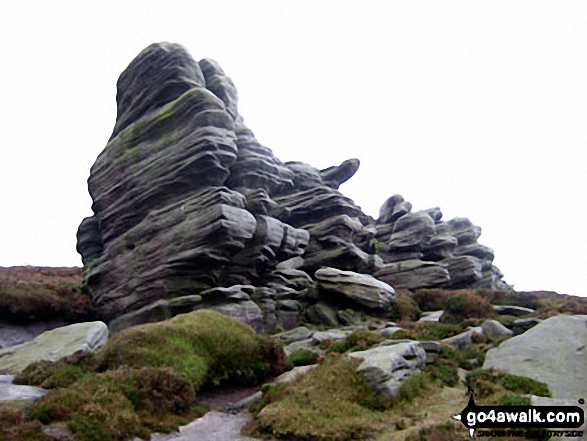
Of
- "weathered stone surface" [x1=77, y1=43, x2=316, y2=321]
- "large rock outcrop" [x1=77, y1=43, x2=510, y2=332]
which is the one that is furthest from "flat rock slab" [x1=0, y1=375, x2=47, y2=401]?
"weathered stone surface" [x1=77, y1=43, x2=316, y2=321]

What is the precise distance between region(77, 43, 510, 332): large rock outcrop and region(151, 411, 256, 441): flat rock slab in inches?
710

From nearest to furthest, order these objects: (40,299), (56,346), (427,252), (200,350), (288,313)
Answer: (200,350) → (56,346) → (40,299) → (288,313) → (427,252)

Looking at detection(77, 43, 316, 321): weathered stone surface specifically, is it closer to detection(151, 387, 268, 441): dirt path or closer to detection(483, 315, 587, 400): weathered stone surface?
detection(151, 387, 268, 441): dirt path

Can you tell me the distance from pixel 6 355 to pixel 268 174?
30555 mm

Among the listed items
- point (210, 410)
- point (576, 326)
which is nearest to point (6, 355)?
point (210, 410)

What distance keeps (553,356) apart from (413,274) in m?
39.9

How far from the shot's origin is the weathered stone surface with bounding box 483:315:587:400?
17.0 m

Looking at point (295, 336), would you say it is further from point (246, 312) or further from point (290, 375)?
point (290, 375)

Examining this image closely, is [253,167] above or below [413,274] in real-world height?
above

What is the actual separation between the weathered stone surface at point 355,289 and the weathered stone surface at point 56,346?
21.2 m

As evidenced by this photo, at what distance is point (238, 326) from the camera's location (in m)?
24.2

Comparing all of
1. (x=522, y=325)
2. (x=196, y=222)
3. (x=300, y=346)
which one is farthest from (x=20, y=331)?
(x=522, y=325)

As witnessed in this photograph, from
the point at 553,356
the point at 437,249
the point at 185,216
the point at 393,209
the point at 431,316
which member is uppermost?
the point at 393,209

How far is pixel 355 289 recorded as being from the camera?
41.9 m
